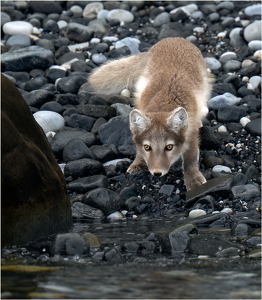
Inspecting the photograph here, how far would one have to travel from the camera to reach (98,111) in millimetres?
7719

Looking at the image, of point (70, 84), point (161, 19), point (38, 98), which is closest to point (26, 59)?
point (70, 84)

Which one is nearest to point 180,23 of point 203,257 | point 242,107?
point 242,107

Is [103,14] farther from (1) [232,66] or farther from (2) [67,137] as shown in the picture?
(2) [67,137]

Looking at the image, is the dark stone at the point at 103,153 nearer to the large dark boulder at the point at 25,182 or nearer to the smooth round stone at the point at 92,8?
the large dark boulder at the point at 25,182

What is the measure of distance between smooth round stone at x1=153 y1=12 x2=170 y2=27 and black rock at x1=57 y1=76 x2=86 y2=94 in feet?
12.5

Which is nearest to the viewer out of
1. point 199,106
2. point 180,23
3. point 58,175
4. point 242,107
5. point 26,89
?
point 58,175

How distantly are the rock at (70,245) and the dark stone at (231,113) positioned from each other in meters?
4.41

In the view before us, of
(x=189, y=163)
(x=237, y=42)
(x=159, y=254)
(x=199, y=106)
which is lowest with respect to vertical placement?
(x=159, y=254)

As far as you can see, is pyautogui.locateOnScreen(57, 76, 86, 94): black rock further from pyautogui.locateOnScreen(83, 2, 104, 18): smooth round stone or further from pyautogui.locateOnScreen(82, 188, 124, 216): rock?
pyautogui.locateOnScreen(83, 2, 104, 18): smooth round stone

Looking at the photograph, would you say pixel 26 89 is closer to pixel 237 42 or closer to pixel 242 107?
pixel 242 107

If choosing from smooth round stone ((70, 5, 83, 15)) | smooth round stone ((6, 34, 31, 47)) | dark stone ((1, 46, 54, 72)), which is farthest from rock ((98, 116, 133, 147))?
smooth round stone ((70, 5, 83, 15))

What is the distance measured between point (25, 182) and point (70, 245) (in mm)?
652

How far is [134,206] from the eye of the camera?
5824 mm

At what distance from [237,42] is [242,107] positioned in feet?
10.8
